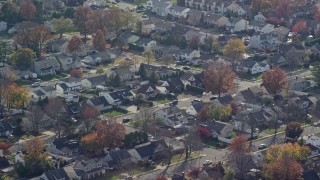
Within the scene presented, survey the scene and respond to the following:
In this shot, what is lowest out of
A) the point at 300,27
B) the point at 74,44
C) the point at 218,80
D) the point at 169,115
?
the point at 300,27

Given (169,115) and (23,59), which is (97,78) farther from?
(169,115)

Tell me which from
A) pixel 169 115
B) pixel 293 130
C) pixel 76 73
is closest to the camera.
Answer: pixel 293 130

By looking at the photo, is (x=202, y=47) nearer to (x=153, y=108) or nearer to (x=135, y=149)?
(x=153, y=108)

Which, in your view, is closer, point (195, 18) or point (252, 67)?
point (252, 67)

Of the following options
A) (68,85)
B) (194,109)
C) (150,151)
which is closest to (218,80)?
(194,109)

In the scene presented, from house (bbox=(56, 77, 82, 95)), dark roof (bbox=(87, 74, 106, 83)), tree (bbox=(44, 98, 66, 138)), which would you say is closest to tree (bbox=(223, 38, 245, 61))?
dark roof (bbox=(87, 74, 106, 83))

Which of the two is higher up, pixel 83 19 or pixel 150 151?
pixel 150 151

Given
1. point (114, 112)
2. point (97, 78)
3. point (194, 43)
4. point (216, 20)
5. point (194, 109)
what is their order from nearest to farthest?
point (194, 109) < point (114, 112) < point (97, 78) < point (194, 43) < point (216, 20)

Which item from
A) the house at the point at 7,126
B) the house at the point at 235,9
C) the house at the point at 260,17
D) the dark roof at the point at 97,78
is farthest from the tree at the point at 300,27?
the house at the point at 7,126

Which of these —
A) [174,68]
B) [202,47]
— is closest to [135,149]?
[174,68]
